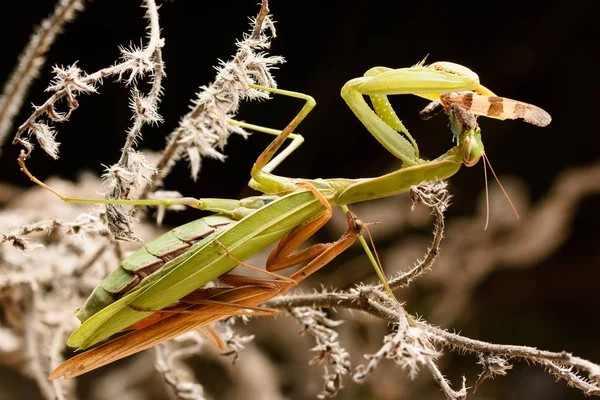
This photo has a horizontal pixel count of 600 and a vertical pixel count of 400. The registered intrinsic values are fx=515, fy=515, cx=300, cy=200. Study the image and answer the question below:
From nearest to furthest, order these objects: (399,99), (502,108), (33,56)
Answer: (502,108) → (33,56) → (399,99)

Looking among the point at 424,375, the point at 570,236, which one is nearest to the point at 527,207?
the point at 570,236

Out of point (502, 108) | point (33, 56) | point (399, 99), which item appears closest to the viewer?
point (502, 108)

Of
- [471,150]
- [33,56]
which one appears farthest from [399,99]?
[33,56]

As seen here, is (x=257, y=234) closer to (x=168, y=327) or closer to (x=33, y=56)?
(x=168, y=327)

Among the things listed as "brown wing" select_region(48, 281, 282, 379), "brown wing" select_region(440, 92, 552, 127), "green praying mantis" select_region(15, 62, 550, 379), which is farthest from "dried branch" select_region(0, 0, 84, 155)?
"brown wing" select_region(440, 92, 552, 127)

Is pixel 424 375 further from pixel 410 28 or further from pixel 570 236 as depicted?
pixel 410 28

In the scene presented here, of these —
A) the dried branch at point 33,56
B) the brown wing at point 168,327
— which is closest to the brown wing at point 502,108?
the brown wing at point 168,327

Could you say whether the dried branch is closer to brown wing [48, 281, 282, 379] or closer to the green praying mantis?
Answer: the green praying mantis

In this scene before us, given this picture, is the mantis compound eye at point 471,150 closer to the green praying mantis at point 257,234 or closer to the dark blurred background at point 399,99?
the green praying mantis at point 257,234
